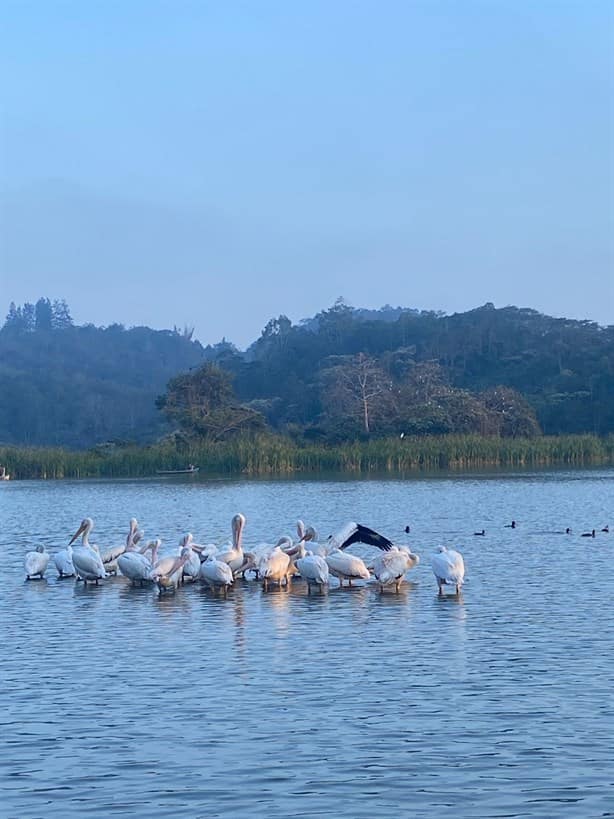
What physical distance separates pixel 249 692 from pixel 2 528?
55.6 ft

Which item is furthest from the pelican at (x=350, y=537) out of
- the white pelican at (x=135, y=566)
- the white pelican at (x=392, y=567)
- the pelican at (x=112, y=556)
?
the pelican at (x=112, y=556)

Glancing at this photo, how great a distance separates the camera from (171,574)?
16.2 metres

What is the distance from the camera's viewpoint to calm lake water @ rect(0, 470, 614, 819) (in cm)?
786

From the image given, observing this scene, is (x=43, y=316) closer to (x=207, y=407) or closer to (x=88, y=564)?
(x=207, y=407)

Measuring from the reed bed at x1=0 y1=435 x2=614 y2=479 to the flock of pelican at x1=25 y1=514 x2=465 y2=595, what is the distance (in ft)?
86.8

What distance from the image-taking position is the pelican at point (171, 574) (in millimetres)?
16016

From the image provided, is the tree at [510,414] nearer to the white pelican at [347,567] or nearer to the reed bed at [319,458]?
the reed bed at [319,458]

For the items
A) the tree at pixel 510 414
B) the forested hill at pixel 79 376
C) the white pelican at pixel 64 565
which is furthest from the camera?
the forested hill at pixel 79 376

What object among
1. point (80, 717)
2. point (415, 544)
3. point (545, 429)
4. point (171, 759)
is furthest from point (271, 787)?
point (545, 429)

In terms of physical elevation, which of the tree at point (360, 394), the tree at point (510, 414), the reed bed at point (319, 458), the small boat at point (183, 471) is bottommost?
the small boat at point (183, 471)

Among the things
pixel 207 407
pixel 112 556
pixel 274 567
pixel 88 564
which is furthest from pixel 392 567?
pixel 207 407

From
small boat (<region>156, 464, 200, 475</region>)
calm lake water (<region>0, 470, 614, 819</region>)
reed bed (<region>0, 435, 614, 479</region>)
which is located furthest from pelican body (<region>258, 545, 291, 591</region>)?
small boat (<region>156, 464, 200, 475</region>)

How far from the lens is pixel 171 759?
8547 mm

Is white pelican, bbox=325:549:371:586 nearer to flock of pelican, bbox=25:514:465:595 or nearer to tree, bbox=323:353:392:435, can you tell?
flock of pelican, bbox=25:514:465:595
